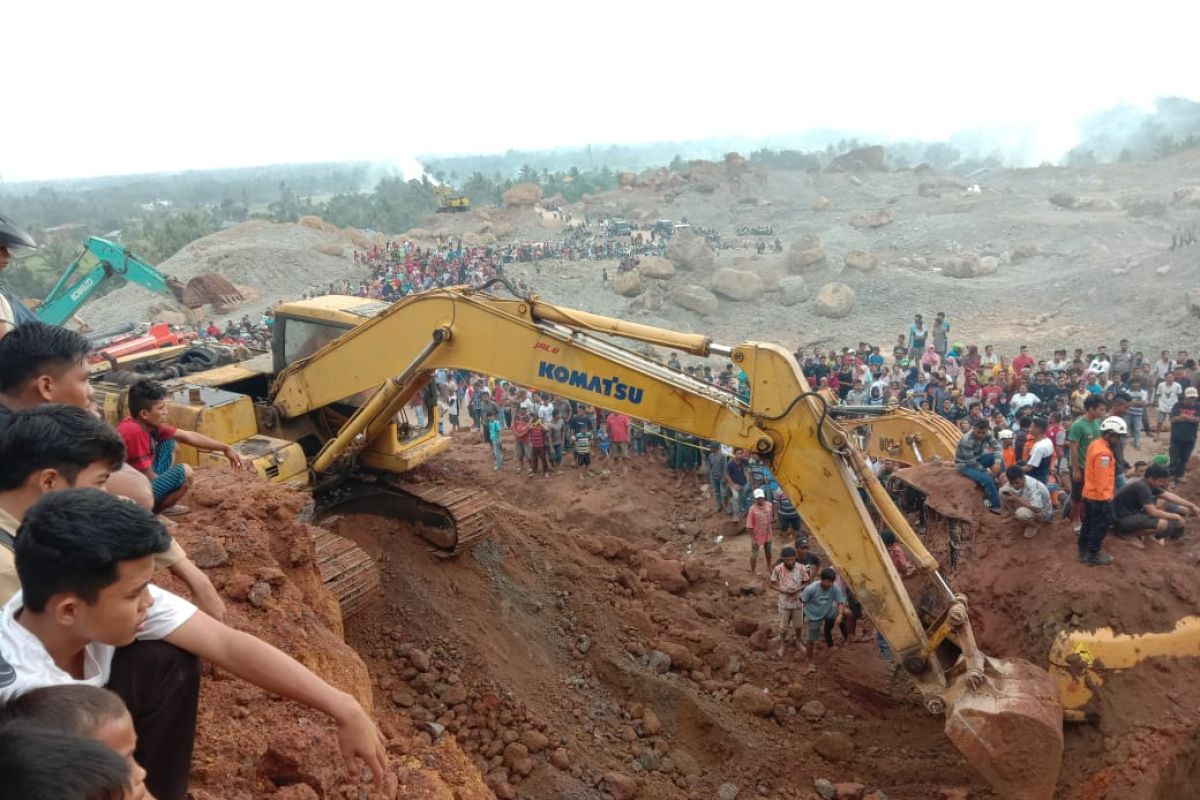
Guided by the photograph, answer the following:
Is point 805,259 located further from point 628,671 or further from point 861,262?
point 628,671

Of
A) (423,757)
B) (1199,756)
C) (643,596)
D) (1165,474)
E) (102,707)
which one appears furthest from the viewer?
(643,596)

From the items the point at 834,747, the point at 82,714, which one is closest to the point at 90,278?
the point at 834,747

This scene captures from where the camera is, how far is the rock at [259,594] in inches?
187

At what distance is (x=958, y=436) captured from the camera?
34.7 ft

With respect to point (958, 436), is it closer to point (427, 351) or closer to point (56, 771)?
point (427, 351)

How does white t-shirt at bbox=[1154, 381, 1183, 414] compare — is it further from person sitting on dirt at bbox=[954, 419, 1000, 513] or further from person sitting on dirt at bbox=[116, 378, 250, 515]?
person sitting on dirt at bbox=[116, 378, 250, 515]

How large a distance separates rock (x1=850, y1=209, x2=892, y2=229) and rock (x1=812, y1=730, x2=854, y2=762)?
38490 millimetres

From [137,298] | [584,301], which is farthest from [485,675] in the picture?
[137,298]

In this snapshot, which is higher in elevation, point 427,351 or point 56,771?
point 56,771

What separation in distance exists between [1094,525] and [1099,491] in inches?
16.9

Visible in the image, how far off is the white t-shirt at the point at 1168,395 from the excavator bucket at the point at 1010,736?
1008 cm

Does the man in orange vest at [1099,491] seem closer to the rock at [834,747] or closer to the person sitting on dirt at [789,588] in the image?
the person sitting on dirt at [789,588]

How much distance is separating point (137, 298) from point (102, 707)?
39415 mm

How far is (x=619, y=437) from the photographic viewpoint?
47.0ft
